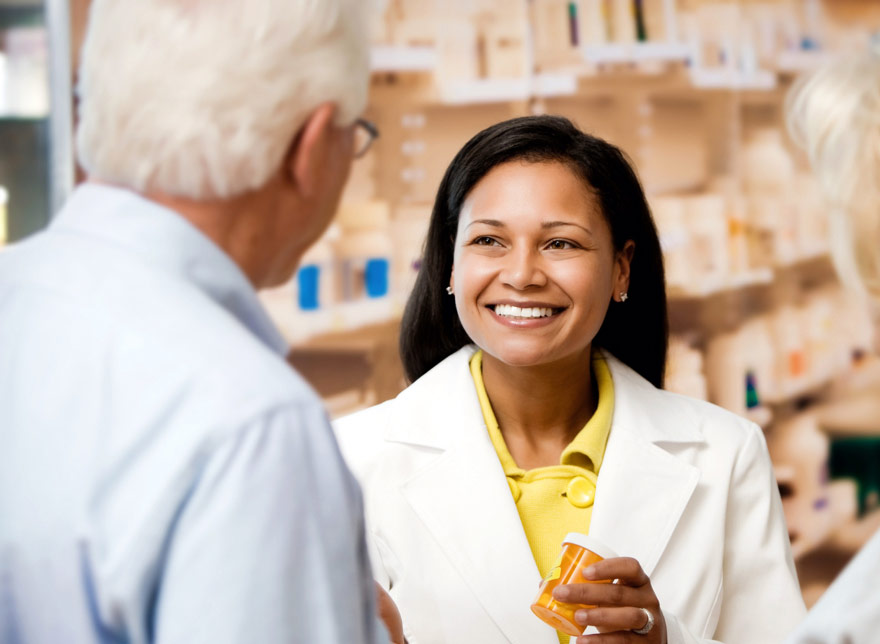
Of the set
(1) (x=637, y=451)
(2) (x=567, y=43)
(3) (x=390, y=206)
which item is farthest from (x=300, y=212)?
(2) (x=567, y=43)

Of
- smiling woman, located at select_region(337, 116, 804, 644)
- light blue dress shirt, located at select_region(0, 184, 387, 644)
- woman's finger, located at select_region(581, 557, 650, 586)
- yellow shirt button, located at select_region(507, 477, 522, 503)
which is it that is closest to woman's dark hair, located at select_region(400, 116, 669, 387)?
smiling woman, located at select_region(337, 116, 804, 644)

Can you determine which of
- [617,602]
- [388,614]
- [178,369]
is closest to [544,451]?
[617,602]

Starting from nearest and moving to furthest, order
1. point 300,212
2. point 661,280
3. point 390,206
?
1. point 300,212
2. point 661,280
3. point 390,206

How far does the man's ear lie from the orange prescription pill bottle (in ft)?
2.28

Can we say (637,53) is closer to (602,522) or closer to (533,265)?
(533,265)

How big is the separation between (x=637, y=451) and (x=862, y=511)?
2620mm

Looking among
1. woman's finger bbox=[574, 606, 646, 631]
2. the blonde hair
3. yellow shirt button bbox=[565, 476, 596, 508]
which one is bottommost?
woman's finger bbox=[574, 606, 646, 631]

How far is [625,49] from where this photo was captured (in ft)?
12.3

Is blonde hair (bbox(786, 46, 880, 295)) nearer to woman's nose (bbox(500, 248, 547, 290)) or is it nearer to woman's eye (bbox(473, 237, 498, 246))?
woman's nose (bbox(500, 248, 547, 290))

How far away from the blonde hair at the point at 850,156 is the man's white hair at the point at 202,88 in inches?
23.0

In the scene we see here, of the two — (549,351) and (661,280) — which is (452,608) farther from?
(661,280)

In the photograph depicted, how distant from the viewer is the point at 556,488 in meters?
1.79

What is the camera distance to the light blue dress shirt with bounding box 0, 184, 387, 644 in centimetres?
72

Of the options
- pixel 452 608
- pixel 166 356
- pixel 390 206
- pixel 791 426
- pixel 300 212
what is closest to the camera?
pixel 166 356
